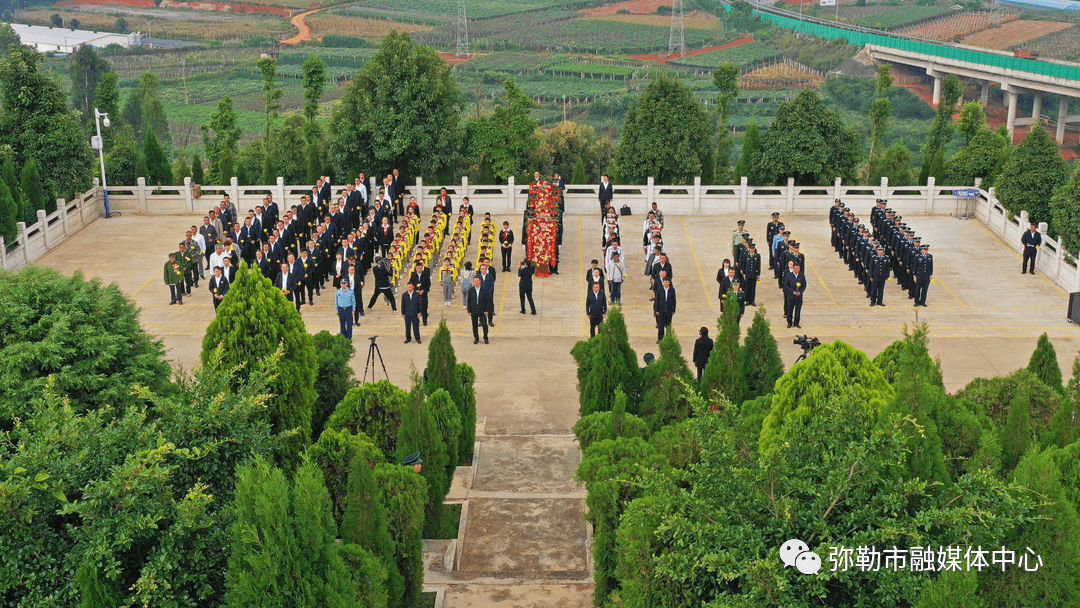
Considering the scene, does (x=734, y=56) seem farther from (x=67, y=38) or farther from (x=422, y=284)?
(x=422, y=284)

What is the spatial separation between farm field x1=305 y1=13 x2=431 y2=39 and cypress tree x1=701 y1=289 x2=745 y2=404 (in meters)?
74.2

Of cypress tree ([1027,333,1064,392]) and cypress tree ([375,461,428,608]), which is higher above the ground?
cypress tree ([1027,333,1064,392])

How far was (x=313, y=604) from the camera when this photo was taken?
686cm

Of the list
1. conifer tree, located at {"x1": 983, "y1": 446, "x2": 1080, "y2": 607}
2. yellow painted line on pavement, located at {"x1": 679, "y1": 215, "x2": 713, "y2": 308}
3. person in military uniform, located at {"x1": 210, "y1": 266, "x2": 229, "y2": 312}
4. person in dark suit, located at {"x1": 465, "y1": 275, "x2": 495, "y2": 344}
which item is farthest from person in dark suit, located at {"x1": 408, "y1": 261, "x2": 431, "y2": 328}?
conifer tree, located at {"x1": 983, "y1": 446, "x2": 1080, "y2": 607}

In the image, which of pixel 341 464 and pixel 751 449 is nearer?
pixel 751 449

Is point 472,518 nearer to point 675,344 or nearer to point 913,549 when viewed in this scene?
point 675,344

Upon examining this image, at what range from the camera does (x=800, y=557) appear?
6.48 m

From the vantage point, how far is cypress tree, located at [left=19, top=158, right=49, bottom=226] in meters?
23.8

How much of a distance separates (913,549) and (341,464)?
5411 mm

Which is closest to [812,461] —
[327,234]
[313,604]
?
[313,604]

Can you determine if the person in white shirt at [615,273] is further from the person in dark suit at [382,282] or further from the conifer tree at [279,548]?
the conifer tree at [279,548]

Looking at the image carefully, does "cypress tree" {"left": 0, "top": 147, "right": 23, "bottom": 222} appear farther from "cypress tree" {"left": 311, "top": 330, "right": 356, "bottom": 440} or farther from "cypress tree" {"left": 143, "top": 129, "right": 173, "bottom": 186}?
"cypress tree" {"left": 311, "top": 330, "right": 356, "bottom": 440}

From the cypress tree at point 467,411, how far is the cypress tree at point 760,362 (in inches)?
124

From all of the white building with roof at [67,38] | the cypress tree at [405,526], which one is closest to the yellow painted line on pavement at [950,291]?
the cypress tree at [405,526]
